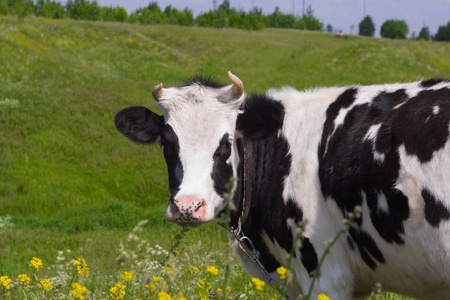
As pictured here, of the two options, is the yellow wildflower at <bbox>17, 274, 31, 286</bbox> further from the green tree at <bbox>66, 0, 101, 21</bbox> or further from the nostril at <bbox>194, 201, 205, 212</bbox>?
the green tree at <bbox>66, 0, 101, 21</bbox>

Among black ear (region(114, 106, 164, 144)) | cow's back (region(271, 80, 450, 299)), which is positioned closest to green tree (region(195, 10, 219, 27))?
black ear (region(114, 106, 164, 144))

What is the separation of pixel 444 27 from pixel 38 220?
4694 inches

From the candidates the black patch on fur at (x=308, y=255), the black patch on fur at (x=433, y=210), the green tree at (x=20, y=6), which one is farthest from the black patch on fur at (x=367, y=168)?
the green tree at (x=20, y=6)

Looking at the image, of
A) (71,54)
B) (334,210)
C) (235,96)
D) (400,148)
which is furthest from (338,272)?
(71,54)

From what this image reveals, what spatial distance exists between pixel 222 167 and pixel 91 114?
14.3 metres

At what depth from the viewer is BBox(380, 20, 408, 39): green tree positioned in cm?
11675

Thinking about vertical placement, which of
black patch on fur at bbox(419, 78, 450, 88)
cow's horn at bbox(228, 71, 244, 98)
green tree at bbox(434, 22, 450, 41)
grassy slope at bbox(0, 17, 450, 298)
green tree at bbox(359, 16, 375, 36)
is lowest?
grassy slope at bbox(0, 17, 450, 298)

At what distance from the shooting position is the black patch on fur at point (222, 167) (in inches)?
160

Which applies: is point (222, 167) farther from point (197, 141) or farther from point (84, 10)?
point (84, 10)

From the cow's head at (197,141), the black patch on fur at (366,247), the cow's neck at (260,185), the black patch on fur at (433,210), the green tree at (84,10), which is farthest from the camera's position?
the green tree at (84,10)

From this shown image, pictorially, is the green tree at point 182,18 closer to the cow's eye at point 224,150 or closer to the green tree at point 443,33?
the green tree at point 443,33

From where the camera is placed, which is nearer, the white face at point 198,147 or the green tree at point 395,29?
the white face at point 198,147

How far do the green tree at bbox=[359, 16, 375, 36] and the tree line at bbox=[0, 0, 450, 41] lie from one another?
742mm

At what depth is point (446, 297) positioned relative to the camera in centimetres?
347
